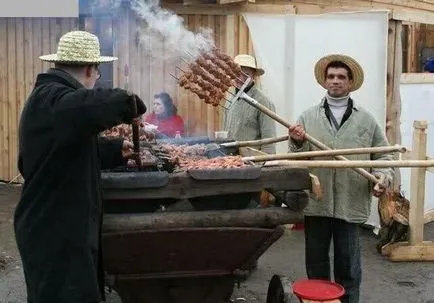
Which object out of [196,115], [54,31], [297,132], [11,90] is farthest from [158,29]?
[297,132]

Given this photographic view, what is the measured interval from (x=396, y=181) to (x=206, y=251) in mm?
4365

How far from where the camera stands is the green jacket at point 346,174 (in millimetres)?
5262

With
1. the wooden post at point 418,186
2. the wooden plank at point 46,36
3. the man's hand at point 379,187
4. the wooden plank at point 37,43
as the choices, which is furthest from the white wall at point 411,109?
the wooden plank at point 37,43

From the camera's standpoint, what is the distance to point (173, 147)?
541 cm

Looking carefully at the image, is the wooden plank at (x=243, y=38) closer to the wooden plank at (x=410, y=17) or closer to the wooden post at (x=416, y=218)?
the wooden plank at (x=410, y=17)

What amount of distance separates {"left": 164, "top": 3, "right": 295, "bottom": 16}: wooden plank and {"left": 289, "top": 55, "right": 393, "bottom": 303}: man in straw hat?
3777 millimetres

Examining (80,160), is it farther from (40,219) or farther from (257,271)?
(257,271)

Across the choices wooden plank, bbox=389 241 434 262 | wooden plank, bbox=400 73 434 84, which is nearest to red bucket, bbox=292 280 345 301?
wooden plank, bbox=389 241 434 262

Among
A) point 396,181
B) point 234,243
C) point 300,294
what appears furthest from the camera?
point 396,181

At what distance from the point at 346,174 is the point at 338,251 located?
0.63m

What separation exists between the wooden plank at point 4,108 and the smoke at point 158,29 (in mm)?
1876

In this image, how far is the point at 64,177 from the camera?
3.69 m

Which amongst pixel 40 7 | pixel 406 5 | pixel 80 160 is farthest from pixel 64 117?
pixel 406 5

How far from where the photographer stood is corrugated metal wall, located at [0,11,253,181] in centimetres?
941
